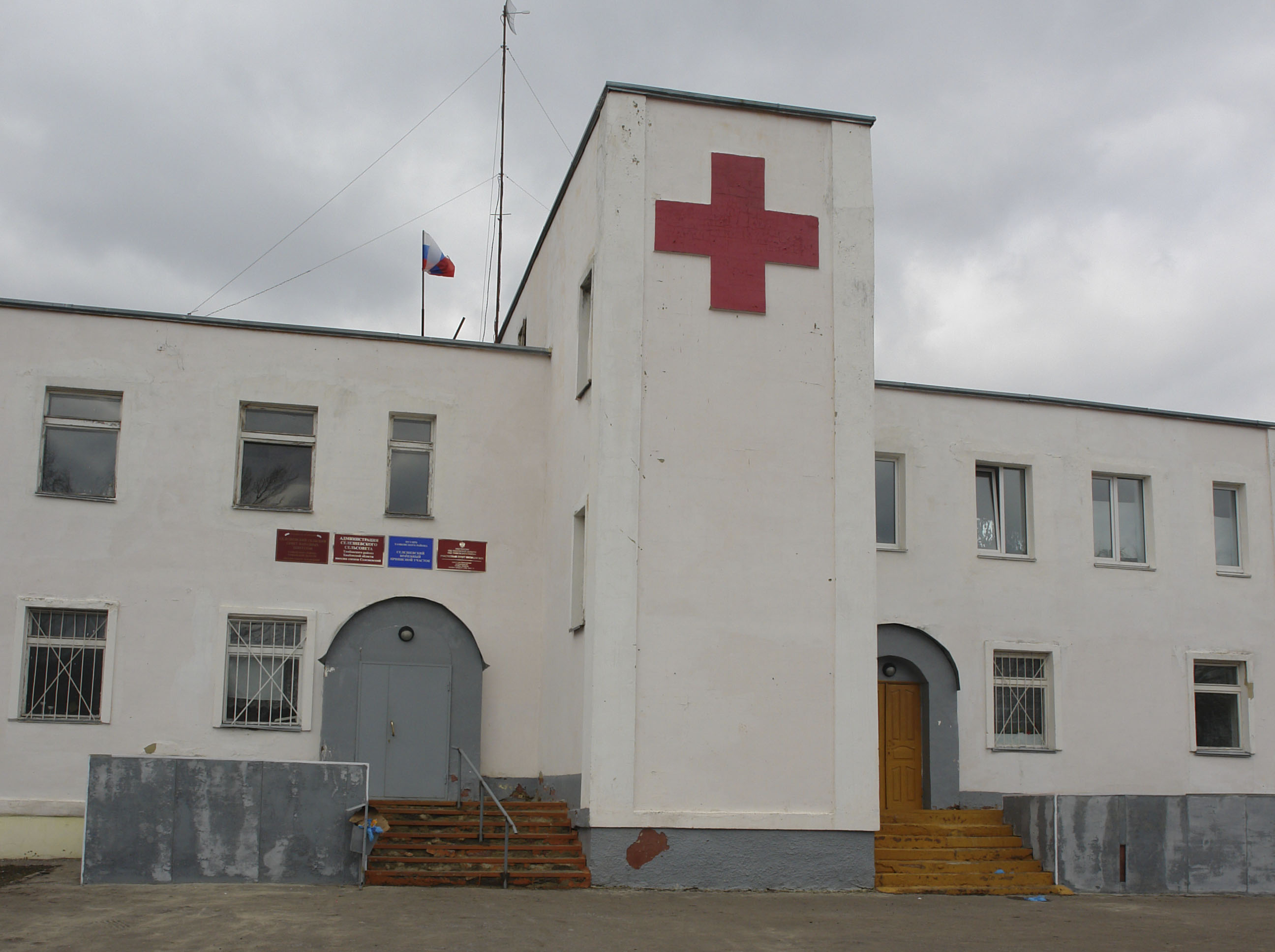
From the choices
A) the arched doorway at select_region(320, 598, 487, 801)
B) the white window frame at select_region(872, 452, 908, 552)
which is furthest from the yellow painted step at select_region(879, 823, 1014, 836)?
the arched doorway at select_region(320, 598, 487, 801)

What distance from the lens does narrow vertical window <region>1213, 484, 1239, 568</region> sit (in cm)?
1806

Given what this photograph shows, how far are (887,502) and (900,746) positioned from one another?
3132mm

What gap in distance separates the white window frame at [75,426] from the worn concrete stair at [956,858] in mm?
9460

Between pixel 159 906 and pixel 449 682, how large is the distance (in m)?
4.75

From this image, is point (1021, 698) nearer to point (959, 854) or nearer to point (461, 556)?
point (959, 854)

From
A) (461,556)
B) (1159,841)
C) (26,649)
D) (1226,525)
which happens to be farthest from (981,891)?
(26,649)

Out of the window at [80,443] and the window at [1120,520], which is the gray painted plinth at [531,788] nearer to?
the window at [80,443]

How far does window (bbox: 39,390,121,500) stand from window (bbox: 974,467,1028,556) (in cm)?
1080

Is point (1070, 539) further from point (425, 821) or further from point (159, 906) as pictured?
point (159, 906)

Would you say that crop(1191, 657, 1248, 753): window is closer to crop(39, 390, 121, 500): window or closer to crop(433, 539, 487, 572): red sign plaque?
crop(433, 539, 487, 572): red sign plaque

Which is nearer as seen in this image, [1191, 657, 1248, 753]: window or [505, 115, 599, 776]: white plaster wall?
[505, 115, 599, 776]: white plaster wall

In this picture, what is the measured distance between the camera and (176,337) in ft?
48.9

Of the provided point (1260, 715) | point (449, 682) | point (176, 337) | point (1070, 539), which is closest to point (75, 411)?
Result: point (176, 337)

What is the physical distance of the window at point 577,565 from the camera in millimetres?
13664
